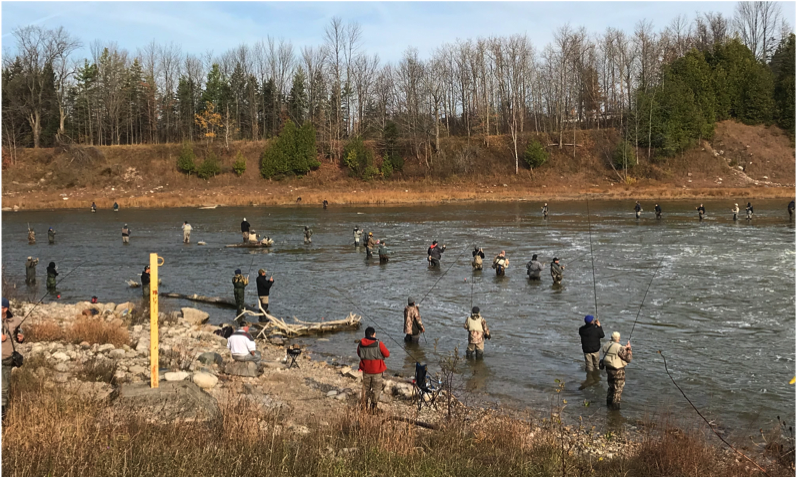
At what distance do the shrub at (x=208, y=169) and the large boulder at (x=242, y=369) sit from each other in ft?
220

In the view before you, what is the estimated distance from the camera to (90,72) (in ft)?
310

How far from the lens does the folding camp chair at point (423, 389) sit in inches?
461

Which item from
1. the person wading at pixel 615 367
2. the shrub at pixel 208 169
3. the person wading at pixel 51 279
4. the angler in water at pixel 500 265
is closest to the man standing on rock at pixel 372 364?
the person wading at pixel 615 367

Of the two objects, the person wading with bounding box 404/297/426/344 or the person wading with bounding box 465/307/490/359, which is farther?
the person wading with bounding box 404/297/426/344

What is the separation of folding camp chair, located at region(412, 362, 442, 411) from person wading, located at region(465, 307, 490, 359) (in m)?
2.70

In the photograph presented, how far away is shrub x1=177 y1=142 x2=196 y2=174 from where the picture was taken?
254 feet

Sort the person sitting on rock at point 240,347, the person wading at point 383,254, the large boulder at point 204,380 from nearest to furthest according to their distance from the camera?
1. the large boulder at point 204,380
2. the person sitting on rock at point 240,347
3. the person wading at point 383,254

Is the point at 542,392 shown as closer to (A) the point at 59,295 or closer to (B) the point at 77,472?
(B) the point at 77,472

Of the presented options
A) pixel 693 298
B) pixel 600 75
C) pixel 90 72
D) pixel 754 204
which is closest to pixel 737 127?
pixel 600 75

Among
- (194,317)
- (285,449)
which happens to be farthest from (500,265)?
(285,449)

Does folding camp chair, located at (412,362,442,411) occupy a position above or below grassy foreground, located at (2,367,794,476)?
below

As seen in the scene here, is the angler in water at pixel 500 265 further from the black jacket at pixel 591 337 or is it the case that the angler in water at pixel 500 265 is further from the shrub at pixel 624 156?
the shrub at pixel 624 156

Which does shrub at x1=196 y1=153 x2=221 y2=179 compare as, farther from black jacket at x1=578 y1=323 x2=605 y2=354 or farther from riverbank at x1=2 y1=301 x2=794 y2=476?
black jacket at x1=578 y1=323 x2=605 y2=354

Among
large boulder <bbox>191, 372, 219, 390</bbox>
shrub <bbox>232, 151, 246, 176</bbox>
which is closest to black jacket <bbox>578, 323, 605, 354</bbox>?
large boulder <bbox>191, 372, 219, 390</bbox>
